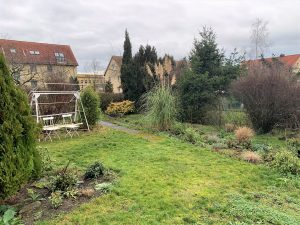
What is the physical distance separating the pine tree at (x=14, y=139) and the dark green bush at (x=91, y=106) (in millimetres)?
7861

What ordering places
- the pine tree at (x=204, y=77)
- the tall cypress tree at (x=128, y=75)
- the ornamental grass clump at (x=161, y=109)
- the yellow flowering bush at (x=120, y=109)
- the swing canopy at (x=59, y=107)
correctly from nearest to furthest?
the ornamental grass clump at (x=161, y=109) < the swing canopy at (x=59, y=107) < the pine tree at (x=204, y=77) < the yellow flowering bush at (x=120, y=109) < the tall cypress tree at (x=128, y=75)

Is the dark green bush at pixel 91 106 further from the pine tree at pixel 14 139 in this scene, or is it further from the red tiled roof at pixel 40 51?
the red tiled roof at pixel 40 51

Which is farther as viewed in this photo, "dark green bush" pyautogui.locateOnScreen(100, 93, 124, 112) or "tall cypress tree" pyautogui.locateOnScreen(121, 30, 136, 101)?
"dark green bush" pyautogui.locateOnScreen(100, 93, 124, 112)

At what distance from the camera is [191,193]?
506 centimetres

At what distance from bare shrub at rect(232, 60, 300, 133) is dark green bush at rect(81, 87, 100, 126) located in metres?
6.01

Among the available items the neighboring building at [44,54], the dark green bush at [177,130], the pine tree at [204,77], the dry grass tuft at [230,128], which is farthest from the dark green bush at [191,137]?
the neighboring building at [44,54]

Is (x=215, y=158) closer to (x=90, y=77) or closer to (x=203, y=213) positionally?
(x=203, y=213)

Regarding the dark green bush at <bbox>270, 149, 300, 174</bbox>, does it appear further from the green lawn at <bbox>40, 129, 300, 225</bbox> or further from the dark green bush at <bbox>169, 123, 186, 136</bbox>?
the dark green bush at <bbox>169, 123, 186, 136</bbox>

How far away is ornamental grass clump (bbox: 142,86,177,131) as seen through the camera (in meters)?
11.1

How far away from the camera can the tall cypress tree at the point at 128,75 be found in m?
19.8

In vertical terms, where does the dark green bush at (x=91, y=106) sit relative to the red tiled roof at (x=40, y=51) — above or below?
below

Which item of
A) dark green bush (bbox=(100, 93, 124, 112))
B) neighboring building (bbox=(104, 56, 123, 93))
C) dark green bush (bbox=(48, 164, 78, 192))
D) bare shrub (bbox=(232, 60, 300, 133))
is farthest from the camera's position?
neighboring building (bbox=(104, 56, 123, 93))

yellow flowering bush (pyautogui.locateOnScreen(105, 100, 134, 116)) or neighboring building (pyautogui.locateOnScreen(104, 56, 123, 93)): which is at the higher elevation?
neighboring building (pyautogui.locateOnScreen(104, 56, 123, 93))

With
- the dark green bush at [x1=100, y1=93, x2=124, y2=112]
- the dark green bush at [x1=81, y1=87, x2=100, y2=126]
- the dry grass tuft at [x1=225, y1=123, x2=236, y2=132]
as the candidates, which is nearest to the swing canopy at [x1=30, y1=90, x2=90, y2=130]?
the dark green bush at [x1=81, y1=87, x2=100, y2=126]
